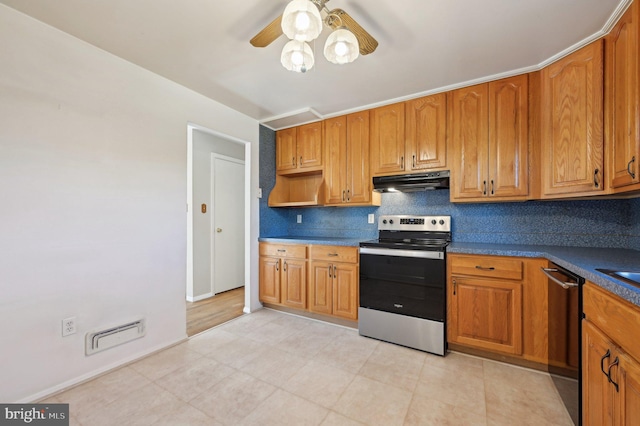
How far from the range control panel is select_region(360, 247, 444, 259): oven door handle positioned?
0.53 metres

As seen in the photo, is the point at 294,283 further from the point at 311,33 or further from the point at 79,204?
the point at 311,33

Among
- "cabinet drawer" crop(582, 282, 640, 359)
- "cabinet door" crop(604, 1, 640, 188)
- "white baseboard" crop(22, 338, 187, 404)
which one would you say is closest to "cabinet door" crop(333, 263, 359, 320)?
"white baseboard" crop(22, 338, 187, 404)

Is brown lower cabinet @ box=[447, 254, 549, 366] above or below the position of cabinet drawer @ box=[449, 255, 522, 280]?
below

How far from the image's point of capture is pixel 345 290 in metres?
2.74

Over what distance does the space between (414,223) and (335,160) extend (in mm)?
1137

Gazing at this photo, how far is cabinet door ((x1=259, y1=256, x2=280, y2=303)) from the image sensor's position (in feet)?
10.5

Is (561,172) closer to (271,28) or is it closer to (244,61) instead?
(271,28)

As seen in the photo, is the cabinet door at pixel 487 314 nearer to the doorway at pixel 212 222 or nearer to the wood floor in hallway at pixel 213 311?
the doorway at pixel 212 222

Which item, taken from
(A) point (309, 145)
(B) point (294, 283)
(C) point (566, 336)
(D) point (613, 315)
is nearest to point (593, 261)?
(C) point (566, 336)

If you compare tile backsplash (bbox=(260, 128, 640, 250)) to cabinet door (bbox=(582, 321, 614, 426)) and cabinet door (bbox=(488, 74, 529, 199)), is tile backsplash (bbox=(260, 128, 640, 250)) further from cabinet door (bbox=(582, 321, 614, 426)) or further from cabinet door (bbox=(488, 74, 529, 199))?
cabinet door (bbox=(582, 321, 614, 426))

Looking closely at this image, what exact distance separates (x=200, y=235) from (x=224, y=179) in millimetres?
931

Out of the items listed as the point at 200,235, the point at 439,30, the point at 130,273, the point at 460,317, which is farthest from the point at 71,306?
the point at 439,30

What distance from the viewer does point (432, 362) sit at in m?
2.13

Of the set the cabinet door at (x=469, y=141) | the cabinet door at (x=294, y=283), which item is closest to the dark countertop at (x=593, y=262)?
the cabinet door at (x=469, y=141)
